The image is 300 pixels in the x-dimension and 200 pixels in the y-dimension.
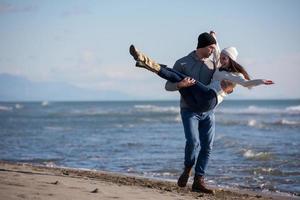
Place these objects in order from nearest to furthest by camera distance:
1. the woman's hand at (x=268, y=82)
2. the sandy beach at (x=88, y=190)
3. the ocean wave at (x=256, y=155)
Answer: the sandy beach at (x=88, y=190) < the woman's hand at (x=268, y=82) < the ocean wave at (x=256, y=155)

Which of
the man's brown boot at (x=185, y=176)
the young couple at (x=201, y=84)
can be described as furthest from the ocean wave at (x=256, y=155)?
the young couple at (x=201, y=84)

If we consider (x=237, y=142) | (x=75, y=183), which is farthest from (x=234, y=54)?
(x=237, y=142)

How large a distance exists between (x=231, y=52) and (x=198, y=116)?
90cm

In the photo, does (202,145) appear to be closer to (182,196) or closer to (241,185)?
(182,196)

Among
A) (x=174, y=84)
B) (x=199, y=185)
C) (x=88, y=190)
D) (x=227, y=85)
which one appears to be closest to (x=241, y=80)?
(x=227, y=85)

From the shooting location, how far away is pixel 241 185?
29.3 ft

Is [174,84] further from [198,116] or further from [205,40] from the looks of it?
[205,40]

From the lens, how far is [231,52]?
6.93 meters

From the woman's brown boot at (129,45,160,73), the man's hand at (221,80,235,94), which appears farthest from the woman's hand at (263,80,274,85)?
the woman's brown boot at (129,45,160,73)

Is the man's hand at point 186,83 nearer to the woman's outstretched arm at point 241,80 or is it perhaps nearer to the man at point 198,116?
Result: the man at point 198,116

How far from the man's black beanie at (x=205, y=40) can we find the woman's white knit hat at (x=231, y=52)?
0.19 meters

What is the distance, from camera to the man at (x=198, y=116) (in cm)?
694

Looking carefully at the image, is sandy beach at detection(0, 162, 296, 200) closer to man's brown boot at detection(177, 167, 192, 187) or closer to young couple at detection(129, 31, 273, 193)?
man's brown boot at detection(177, 167, 192, 187)

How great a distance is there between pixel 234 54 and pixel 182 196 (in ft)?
6.12
